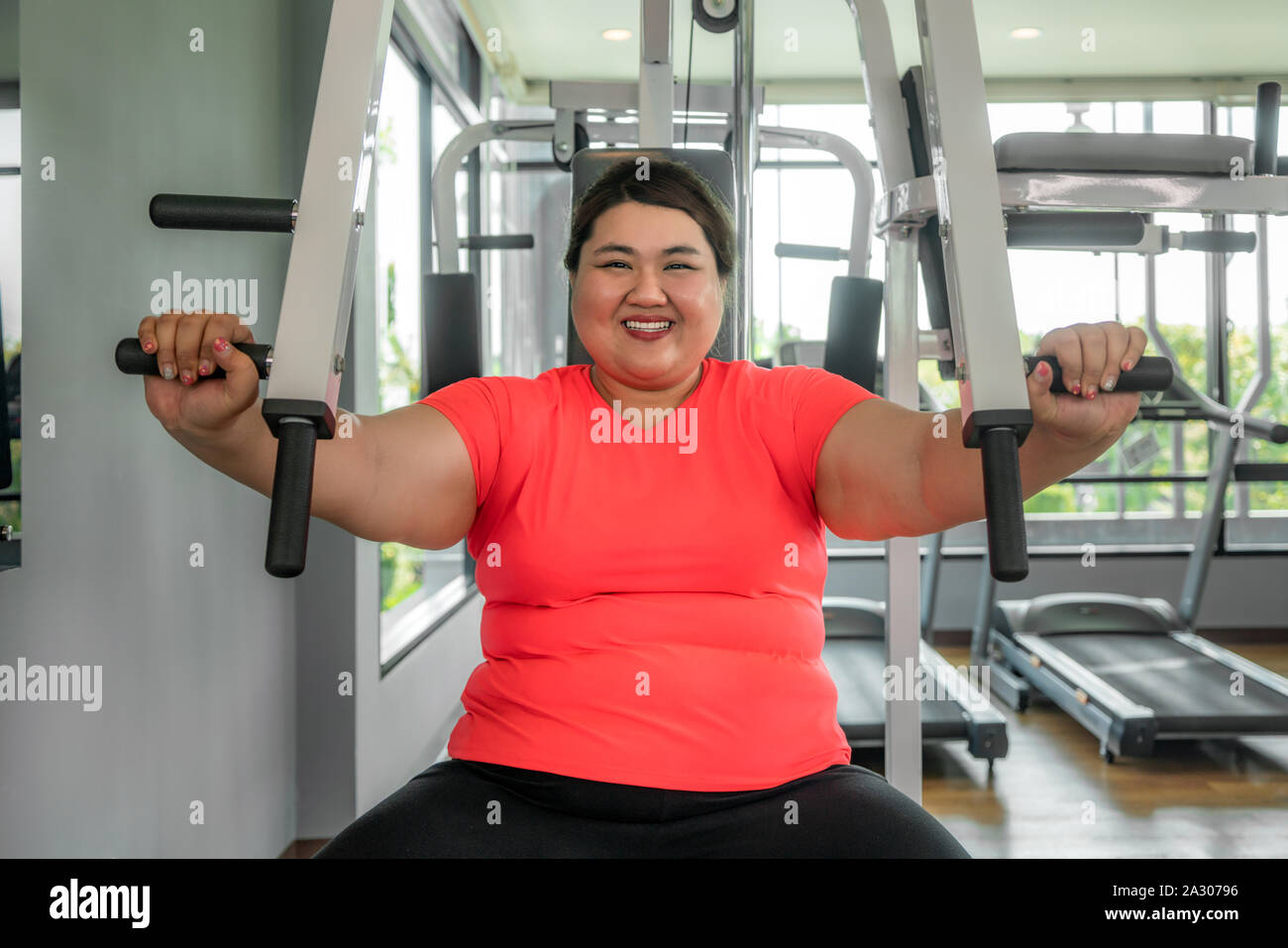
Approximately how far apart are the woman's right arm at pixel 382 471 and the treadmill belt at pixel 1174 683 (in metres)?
2.52

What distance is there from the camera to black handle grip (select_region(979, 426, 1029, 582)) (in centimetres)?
69

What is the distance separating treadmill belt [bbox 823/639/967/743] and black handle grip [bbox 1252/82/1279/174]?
1547mm

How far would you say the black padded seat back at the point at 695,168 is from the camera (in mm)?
1544

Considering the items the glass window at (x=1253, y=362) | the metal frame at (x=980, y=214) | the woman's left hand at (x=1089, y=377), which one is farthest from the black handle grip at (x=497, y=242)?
the glass window at (x=1253, y=362)

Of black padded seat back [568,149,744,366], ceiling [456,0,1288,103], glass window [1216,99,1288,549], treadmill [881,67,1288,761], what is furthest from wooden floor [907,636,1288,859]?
ceiling [456,0,1288,103]

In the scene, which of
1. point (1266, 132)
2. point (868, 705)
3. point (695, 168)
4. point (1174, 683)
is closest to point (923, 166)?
point (695, 168)

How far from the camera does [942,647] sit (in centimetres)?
448

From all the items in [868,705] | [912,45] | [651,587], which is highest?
[912,45]

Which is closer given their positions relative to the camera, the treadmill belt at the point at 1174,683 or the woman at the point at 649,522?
the woman at the point at 649,522

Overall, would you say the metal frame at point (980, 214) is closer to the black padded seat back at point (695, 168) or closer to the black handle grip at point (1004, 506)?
the black handle grip at point (1004, 506)

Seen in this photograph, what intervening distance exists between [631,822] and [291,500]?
19.8 inches

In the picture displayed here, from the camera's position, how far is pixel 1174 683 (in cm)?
315

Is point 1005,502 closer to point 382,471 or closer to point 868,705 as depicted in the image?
point 382,471
